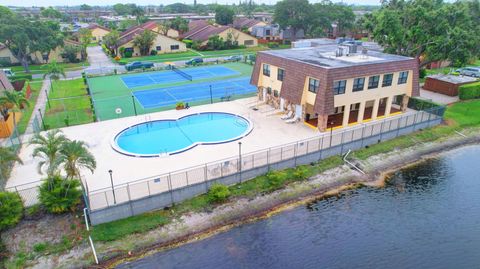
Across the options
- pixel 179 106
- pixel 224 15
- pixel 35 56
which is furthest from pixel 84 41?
pixel 179 106

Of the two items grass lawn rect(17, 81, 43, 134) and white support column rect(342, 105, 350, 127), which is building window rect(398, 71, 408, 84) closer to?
white support column rect(342, 105, 350, 127)

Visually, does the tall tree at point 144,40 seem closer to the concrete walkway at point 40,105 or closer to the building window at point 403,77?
the concrete walkway at point 40,105

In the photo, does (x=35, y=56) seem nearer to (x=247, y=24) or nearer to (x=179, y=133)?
(x=179, y=133)

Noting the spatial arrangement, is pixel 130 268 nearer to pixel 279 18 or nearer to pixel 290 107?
pixel 290 107

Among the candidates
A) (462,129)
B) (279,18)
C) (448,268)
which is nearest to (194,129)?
(448,268)

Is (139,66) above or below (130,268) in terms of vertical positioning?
above

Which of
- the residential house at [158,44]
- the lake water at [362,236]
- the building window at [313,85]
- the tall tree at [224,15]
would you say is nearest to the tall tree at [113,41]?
the residential house at [158,44]

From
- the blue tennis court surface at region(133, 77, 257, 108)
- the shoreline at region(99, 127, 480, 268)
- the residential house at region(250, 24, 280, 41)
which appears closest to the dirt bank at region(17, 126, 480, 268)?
the shoreline at region(99, 127, 480, 268)
